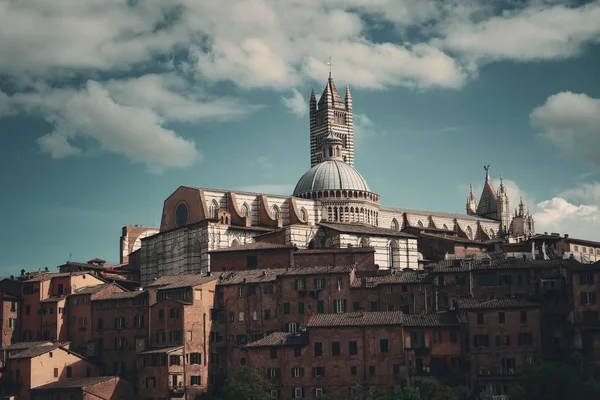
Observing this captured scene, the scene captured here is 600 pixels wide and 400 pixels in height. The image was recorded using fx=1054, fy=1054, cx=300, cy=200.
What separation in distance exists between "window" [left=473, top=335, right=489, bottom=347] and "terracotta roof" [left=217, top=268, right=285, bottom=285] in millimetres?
14647

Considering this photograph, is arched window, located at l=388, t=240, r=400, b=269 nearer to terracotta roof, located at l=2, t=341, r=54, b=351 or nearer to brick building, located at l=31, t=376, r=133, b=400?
brick building, located at l=31, t=376, r=133, b=400

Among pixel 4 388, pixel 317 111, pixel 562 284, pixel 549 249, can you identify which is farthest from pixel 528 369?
pixel 317 111

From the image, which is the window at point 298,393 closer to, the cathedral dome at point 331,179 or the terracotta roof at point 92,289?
the terracotta roof at point 92,289

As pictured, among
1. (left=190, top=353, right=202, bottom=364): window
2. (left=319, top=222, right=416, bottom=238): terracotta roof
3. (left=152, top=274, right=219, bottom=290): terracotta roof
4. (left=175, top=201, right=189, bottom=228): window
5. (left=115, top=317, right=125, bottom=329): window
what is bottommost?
(left=190, top=353, right=202, bottom=364): window

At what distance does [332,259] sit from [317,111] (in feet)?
228

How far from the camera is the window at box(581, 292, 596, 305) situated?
63.9 m

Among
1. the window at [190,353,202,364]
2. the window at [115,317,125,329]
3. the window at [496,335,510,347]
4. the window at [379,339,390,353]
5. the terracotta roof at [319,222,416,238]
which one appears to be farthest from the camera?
the terracotta roof at [319,222,416,238]

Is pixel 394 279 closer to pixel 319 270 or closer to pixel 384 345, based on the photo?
pixel 319 270

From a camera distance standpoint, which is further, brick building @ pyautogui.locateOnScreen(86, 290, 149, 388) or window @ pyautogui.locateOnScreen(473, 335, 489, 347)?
brick building @ pyautogui.locateOnScreen(86, 290, 149, 388)

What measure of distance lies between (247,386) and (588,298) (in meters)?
21.3

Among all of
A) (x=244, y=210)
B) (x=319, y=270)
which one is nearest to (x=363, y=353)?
(x=319, y=270)

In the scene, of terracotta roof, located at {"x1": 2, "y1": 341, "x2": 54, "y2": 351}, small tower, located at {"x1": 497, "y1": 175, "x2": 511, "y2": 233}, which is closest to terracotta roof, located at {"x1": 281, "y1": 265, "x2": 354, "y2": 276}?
terracotta roof, located at {"x1": 2, "y1": 341, "x2": 54, "y2": 351}

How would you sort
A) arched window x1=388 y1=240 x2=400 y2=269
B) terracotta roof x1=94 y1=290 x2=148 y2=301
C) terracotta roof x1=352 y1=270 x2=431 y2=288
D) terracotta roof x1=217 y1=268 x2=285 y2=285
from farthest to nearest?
arched window x1=388 y1=240 x2=400 y2=269, terracotta roof x1=94 y1=290 x2=148 y2=301, terracotta roof x1=217 y1=268 x2=285 y2=285, terracotta roof x1=352 y1=270 x2=431 y2=288

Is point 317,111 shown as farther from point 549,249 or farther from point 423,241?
point 549,249
